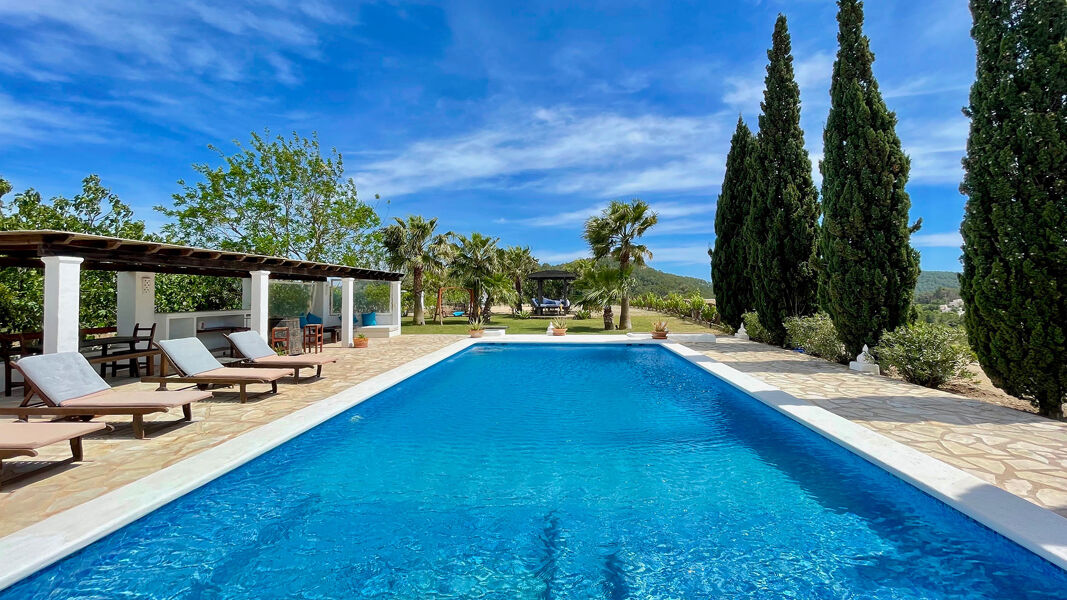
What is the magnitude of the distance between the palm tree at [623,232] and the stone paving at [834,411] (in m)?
11.9

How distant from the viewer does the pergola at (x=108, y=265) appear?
6.35 metres

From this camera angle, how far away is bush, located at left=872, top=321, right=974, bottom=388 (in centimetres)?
823

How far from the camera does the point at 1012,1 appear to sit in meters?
Answer: 6.53

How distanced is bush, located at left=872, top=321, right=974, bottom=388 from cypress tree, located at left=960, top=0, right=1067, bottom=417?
147 cm

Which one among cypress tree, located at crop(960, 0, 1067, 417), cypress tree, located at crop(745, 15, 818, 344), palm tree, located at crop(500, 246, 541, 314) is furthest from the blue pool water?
palm tree, located at crop(500, 246, 541, 314)

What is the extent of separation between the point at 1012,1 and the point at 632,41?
1047 centimetres

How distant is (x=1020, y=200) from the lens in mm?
6262

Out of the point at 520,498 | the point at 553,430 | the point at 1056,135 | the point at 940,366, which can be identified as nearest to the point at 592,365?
the point at 553,430

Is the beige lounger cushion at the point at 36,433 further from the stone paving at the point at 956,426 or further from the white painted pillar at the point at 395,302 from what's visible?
the white painted pillar at the point at 395,302

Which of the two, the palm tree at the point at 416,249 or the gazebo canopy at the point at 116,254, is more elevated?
the palm tree at the point at 416,249

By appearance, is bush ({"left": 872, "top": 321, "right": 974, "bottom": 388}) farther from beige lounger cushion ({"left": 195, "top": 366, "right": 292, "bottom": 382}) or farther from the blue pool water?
beige lounger cushion ({"left": 195, "top": 366, "right": 292, "bottom": 382})

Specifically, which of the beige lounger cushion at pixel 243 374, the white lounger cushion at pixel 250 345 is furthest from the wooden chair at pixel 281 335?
the beige lounger cushion at pixel 243 374

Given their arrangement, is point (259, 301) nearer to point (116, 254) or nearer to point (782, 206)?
point (116, 254)

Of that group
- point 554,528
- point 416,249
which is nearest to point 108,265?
point 554,528
